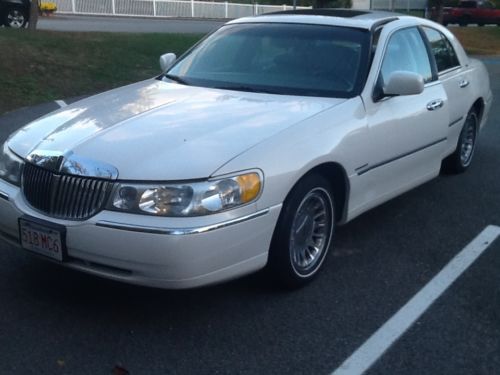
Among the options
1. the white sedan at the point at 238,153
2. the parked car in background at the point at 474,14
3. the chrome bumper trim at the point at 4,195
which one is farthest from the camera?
the parked car in background at the point at 474,14

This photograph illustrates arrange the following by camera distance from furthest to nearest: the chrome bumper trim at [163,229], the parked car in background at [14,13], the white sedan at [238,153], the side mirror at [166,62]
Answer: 1. the parked car in background at [14,13]
2. the side mirror at [166,62]
3. the white sedan at [238,153]
4. the chrome bumper trim at [163,229]

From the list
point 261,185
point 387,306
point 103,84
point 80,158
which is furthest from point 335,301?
point 103,84

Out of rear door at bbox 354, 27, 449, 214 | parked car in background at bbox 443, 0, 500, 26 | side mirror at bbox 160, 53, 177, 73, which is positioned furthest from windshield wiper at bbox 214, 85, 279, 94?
parked car in background at bbox 443, 0, 500, 26

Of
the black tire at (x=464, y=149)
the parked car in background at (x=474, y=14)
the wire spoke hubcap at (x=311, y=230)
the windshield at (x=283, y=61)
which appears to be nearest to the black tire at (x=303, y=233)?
the wire spoke hubcap at (x=311, y=230)

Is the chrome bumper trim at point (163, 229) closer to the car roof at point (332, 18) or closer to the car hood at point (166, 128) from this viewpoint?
the car hood at point (166, 128)

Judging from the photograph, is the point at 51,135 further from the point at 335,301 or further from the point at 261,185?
the point at 335,301

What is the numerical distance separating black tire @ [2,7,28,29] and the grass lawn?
3318 mm

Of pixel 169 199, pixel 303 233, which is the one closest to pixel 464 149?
pixel 303 233

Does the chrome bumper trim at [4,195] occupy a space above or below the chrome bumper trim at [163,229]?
below

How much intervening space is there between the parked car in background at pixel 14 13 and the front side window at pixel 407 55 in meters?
13.0

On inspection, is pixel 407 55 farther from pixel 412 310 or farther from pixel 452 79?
pixel 412 310

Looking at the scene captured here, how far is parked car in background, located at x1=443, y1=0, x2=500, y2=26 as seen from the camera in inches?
1468

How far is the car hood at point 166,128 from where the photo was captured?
3828mm

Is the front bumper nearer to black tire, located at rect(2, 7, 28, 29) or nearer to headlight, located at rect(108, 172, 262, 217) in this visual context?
headlight, located at rect(108, 172, 262, 217)
